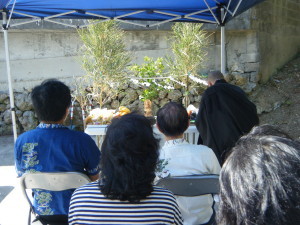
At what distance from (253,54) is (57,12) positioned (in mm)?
4779

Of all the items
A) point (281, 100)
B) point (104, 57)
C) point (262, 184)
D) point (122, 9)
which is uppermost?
point (122, 9)

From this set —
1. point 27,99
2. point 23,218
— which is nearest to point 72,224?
point 23,218

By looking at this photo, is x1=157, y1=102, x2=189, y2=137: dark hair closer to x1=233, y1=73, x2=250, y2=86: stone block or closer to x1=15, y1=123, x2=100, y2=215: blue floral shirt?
x1=15, y1=123, x2=100, y2=215: blue floral shirt

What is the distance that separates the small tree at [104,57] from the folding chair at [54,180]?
482 centimetres

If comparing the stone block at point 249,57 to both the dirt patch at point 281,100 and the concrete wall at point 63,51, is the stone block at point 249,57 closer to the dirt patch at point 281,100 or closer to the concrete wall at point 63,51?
the concrete wall at point 63,51

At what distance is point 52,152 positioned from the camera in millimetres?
1928

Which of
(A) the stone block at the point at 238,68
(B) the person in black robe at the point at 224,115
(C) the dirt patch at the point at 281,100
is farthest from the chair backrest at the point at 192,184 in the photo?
(A) the stone block at the point at 238,68

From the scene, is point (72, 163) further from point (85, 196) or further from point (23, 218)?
point (23, 218)

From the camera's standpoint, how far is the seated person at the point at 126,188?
53.0 inches

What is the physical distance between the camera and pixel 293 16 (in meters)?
9.14

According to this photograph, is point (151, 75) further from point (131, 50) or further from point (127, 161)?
point (127, 161)

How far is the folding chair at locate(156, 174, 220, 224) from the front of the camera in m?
1.80

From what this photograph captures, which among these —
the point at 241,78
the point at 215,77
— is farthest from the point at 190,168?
the point at 241,78

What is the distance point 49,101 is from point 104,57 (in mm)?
4983
